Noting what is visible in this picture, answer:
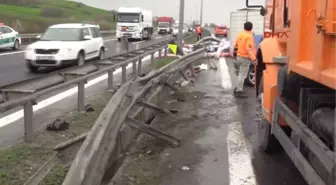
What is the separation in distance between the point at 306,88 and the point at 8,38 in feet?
94.6

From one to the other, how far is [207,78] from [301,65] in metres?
11.6

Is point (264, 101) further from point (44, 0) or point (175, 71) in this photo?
point (44, 0)

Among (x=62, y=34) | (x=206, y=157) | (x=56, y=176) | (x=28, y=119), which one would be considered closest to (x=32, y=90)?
(x=28, y=119)

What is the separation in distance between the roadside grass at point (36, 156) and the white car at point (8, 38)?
76.8 feet

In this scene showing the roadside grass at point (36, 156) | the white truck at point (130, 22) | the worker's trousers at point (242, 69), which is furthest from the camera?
the white truck at point (130, 22)

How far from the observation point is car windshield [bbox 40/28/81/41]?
1953 cm

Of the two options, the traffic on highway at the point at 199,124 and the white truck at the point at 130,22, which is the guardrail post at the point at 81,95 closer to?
the traffic on highway at the point at 199,124

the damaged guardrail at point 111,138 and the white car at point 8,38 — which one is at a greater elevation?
the white car at point 8,38

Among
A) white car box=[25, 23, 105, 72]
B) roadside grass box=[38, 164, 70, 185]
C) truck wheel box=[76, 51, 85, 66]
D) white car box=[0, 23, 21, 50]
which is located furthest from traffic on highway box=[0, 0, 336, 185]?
white car box=[0, 23, 21, 50]

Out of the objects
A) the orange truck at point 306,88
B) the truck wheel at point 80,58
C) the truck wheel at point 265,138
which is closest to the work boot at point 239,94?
the truck wheel at point 265,138

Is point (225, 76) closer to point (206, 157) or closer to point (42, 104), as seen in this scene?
point (42, 104)

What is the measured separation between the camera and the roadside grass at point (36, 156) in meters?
5.06

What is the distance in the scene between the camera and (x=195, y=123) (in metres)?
8.55

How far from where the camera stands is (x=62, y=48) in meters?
18.3
